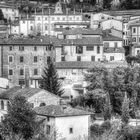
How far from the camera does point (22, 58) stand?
66.8 metres

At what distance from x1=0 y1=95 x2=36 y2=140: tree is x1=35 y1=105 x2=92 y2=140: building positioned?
2.11m

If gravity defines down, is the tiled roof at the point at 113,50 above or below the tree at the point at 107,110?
above

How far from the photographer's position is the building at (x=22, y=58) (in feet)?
219

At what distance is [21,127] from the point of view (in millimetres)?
40906

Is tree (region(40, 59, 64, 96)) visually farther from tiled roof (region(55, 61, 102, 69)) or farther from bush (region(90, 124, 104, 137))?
bush (region(90, 124, 104, 137))

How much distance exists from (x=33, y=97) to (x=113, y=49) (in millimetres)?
22725

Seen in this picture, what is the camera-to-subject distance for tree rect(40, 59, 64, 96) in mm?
57938

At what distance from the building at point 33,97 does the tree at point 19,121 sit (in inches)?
280

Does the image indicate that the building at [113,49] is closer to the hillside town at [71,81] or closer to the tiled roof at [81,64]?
the hillside town at [71,81]

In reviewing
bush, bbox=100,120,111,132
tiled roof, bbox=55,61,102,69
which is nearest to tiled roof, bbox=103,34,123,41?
tiled roof, bbox=55,61,102,69

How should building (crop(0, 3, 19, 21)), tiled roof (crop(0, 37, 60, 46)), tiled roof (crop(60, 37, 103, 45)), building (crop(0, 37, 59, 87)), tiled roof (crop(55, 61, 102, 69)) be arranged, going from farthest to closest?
building (crop(0, 3, 19, 21)) < tiled roof (crop(60, 37, 103, 45)) < tiled roof (crop(0, 37, 60, 46)) < building (crop(0, 37, 59, 87)) < tiled roof (crop(55, 61, 102, 69))

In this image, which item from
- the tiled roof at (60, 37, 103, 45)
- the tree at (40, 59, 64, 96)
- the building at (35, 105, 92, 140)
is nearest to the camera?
the building at (35, 105, 92, 140)

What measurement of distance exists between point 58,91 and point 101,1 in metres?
57.7

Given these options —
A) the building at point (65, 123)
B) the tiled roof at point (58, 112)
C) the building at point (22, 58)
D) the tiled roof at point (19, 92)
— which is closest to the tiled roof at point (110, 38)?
the building at point (22, 58)
